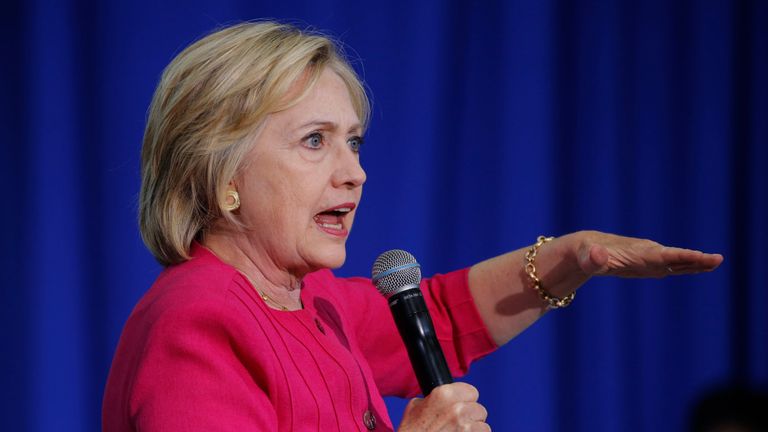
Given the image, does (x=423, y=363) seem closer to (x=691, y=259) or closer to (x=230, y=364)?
(x=230, y=364)

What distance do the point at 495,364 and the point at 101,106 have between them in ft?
4.28

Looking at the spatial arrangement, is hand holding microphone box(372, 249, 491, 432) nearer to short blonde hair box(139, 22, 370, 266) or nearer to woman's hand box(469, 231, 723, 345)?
short blonde hair box(139, 22, 370, 266)

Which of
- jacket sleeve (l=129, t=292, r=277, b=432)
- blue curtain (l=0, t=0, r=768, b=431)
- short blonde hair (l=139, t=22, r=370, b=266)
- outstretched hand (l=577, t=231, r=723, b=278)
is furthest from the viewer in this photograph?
blue curtain (l=0, t=0, r=768, b=431)

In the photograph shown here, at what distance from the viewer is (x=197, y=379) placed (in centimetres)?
121

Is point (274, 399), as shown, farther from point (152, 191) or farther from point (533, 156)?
point (533, 156)

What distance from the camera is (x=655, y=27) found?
288 cm

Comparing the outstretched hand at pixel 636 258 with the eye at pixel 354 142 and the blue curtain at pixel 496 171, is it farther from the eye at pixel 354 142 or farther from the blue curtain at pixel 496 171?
the blue curtain at pixel 496 171

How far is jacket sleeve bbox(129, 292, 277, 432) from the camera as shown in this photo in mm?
1183

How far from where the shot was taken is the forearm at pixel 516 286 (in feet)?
5.99

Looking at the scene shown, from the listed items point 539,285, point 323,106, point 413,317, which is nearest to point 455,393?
point 413,317

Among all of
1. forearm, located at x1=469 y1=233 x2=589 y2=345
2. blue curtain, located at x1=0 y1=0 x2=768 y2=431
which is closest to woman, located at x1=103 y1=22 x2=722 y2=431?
forearm, located at x1=469 y1=233 x2=589 y2=345

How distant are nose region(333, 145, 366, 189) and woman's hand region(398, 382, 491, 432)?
15.3 inches

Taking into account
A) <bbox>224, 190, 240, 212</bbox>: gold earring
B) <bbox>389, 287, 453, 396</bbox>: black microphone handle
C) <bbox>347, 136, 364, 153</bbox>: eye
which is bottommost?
<bbox>389, 287, 453, 396</bbox>: black microphone handle

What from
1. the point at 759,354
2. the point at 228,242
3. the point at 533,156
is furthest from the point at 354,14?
the point at 759,354
